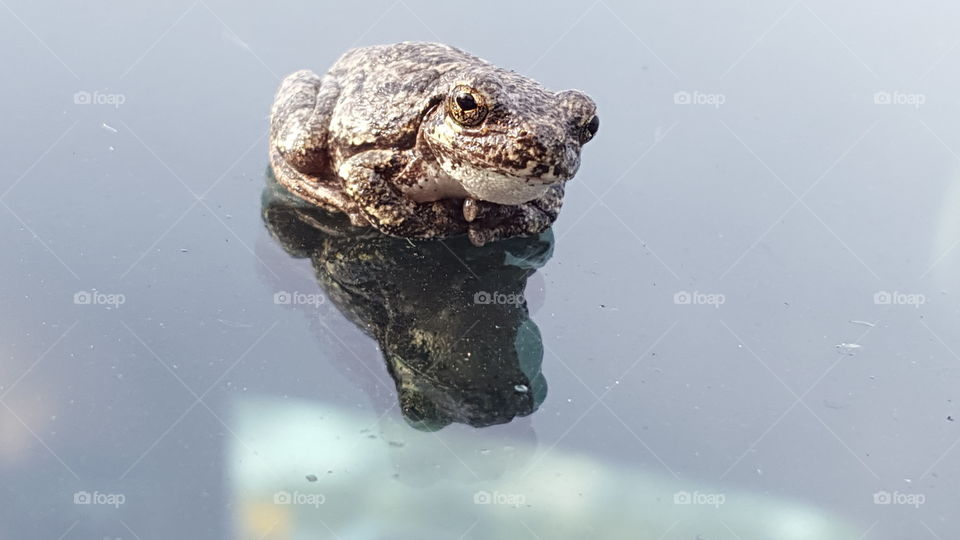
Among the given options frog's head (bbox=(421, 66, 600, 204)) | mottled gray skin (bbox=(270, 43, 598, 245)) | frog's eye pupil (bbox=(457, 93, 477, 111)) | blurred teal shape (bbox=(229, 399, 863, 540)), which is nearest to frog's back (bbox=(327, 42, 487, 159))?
mottled gray skin (bbox=(270, 43, 598, 245))

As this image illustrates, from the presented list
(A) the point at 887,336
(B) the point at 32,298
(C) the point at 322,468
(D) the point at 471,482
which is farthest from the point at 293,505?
(A) the point at 887,336

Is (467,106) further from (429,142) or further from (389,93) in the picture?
(389,93)

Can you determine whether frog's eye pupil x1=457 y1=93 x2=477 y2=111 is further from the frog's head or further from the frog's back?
the frog's back

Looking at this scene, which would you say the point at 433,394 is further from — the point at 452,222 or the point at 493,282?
the point at 452,222

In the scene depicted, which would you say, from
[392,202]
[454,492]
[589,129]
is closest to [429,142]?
[392,202]

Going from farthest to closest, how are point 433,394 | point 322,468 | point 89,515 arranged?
point 433,394 < point 322,468 < point 89,515

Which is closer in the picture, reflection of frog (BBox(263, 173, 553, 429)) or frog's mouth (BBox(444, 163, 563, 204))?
reflection of frog (BBox(263, 173, 553, 429))
